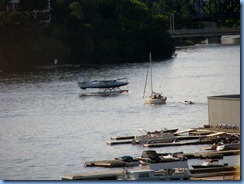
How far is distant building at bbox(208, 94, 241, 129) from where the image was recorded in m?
20.9

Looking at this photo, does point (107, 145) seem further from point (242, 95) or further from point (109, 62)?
point (109, 62)

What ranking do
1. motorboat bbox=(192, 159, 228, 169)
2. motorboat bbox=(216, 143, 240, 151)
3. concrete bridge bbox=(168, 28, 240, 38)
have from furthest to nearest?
concrete bridge bbox=(168, 28, 240, 38), motorboat bbox=(216, 143, 240, 151), motorboat bbox=(192, 159, 228, 169)

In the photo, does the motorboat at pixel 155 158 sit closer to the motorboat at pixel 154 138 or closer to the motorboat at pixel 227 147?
the motorboat at pixel 227 147

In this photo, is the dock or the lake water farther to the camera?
the lake water

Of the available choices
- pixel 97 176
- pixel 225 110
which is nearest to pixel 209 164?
pixel 97 176

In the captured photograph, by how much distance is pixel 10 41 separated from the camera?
5544 cm

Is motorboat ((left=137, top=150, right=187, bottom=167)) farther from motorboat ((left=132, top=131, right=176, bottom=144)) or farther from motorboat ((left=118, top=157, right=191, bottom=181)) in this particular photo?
motorboat ((left=132, top=131, right=176, bottom=144))

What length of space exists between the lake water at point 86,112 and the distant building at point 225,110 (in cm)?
76

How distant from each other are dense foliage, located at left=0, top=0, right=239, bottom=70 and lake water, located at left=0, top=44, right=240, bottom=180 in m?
3.04

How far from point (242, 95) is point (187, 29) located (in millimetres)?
49129

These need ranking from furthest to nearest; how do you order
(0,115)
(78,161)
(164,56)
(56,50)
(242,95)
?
(164,56), (56,50), (0,115), (78,161), (242,95)

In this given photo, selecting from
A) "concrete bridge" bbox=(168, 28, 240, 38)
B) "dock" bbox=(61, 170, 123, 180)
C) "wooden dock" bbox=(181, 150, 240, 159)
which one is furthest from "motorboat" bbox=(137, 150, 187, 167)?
"concrete bridge" bbox=(168, 28, 240, 38)

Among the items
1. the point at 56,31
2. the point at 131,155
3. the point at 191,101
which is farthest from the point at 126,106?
the point at 56,31

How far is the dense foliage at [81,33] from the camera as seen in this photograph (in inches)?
2174
